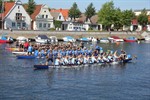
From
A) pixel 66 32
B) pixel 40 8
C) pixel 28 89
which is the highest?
pixel 40 8

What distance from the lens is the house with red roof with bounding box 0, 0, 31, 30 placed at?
10894 cm

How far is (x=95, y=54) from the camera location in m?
60.8

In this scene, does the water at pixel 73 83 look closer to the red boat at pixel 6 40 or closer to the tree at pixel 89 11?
the red boat at pixel 6 40

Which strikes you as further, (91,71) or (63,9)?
(63,9)

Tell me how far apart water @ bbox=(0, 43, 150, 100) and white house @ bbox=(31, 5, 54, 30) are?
62.0 meters

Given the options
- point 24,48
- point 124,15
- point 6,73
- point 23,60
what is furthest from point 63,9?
point 6,73

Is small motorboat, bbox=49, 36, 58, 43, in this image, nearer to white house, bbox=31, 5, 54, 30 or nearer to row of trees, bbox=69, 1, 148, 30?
white house, bbox=31, 5, 54, 30

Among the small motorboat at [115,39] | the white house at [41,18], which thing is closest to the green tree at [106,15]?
the small motorboat at [115,39]

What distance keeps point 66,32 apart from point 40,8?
14.3 metres

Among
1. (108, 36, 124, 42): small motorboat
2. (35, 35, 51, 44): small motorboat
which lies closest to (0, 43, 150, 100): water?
(35, 35, 51, 44): small motorboat

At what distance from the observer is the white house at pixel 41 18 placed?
4663 inches

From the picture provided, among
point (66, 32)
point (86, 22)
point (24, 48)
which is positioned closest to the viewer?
point (24, 48)

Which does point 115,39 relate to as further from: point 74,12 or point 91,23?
point 91,23

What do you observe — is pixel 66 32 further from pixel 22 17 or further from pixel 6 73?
pixel 6 73
